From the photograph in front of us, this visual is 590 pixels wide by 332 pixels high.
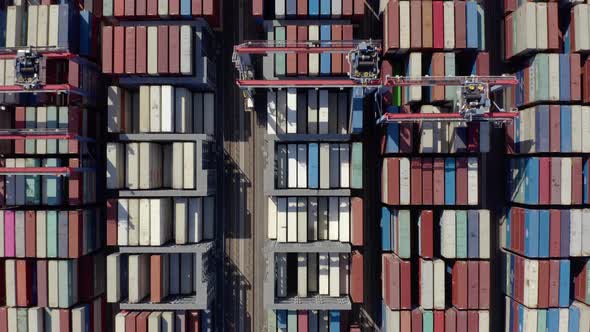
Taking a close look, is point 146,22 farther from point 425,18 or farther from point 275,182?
point 425,18

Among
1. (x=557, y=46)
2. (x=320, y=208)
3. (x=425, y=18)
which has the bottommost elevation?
(x=320, y=208)

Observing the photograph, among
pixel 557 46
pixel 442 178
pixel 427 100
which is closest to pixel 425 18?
pixel 427 100

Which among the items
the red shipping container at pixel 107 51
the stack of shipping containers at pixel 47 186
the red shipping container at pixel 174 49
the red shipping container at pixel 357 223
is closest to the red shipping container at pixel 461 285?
the red shipping container at pixel 357 223

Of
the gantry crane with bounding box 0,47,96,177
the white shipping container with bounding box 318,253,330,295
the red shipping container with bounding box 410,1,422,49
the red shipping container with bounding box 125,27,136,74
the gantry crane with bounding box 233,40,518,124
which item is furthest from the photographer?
the white shipping container with bounding box 318,253,330,295

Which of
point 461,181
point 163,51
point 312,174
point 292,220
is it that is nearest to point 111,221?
point 163,51

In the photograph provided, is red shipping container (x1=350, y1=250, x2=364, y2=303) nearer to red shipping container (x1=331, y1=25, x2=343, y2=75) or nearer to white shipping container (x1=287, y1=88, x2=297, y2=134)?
white shipping container (x1=287, y1=88, x2=297, y2=134)

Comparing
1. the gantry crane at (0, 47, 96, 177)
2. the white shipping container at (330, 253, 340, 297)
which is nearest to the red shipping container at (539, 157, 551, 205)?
the white shipping container at (330, 253, 340, 297)
